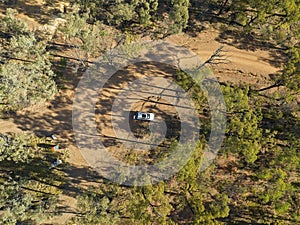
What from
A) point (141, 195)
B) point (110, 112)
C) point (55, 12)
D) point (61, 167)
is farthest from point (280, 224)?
point (55, 12)

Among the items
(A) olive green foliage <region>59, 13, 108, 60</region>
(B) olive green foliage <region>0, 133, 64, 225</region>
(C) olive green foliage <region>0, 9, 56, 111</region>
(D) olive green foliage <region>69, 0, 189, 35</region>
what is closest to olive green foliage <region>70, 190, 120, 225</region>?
(B) olive green foliage <region>0, 133, 64, 225</region>

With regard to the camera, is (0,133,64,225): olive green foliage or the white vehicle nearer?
(0,133,64,225): olive green foliage

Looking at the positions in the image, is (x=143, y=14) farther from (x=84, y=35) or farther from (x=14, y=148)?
(x=14, y=148)

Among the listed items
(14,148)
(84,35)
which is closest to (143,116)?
(84,35)

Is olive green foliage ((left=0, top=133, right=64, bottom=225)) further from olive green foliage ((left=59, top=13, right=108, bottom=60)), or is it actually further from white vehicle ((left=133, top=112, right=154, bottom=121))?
olive green foliage ((left=59, top=13, right=108, bottom=60))

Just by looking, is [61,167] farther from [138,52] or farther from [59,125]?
[138,52]

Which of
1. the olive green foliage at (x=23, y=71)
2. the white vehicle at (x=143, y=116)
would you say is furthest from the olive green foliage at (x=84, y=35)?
the white vehicle at (x=143, y=116)

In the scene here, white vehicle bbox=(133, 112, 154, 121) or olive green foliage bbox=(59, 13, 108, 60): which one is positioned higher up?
olive green foliage bbox=(59, 13, 108, 60)

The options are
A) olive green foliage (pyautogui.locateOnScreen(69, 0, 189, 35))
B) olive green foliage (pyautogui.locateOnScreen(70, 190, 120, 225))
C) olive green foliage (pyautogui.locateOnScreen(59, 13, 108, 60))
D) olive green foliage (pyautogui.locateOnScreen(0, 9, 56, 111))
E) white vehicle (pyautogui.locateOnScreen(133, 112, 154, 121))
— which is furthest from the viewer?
white vehicle (pyautogui.locateOnScreen(133, 112, 154, 121))

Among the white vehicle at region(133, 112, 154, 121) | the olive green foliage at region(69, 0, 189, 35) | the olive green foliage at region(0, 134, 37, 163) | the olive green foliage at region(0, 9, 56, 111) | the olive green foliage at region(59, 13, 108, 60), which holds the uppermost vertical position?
the olive green foliage at region(69, 0, 189, 35)
